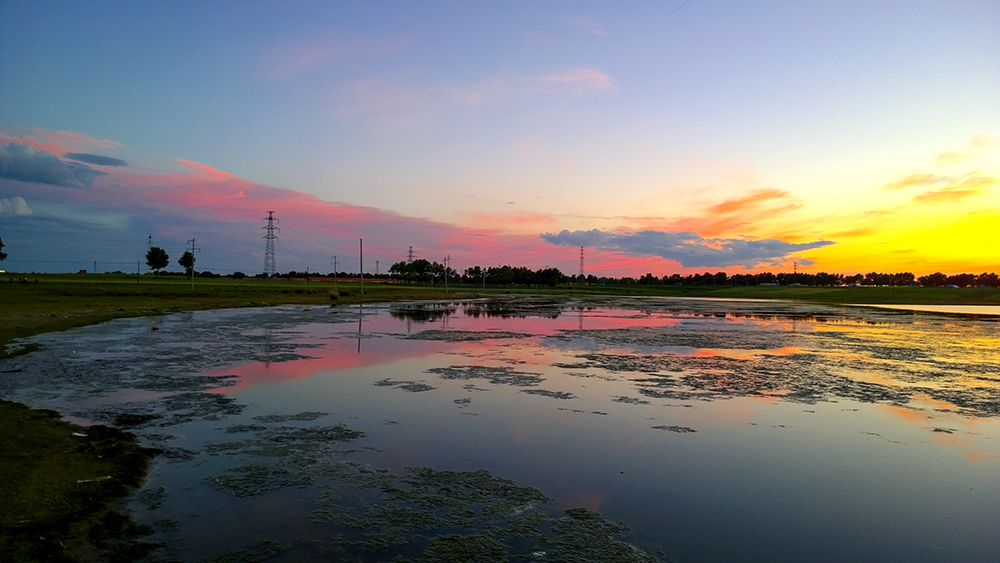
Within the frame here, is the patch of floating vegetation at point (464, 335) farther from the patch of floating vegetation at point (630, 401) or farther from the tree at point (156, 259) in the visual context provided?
the tree at point (156, 259)

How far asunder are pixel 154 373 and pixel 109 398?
3539mm

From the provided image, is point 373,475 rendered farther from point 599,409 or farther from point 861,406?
point 861,406

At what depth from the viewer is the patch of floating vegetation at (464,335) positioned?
28828 millimetres

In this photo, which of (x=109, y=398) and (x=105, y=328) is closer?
(x=109, y=398)

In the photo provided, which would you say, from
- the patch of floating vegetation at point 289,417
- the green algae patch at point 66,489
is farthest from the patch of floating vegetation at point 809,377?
the green algae patch at point 66,489

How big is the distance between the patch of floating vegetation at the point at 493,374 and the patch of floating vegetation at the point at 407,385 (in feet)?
4.57

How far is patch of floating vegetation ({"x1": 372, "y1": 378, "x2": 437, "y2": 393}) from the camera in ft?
49.8

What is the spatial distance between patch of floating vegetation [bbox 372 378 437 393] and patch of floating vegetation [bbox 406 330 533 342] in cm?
1191

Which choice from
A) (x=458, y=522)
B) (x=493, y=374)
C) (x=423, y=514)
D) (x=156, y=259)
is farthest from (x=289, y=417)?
(x=156, y=259)

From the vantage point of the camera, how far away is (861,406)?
13.7 m

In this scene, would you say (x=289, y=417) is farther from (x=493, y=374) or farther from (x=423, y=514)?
(x=493, y=374)

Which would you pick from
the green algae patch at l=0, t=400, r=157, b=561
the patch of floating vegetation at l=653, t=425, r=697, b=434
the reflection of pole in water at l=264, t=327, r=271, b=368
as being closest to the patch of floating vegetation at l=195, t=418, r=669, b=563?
the green algae patch at l=0, t=400, r=157, b=561

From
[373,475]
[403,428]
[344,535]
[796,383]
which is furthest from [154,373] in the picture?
[796,383]

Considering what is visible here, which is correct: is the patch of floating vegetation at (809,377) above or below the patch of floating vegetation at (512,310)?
below
